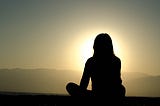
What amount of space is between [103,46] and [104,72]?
39 centimetres

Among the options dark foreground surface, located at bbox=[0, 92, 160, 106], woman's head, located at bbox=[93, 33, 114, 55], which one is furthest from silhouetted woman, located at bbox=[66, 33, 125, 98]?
dark foreground surface, located at bbox=[0, 92, 160, 106]

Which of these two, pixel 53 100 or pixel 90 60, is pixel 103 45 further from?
pixel 53 100

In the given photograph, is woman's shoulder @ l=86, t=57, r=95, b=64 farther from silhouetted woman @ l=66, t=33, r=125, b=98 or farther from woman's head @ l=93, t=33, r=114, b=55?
woman's head @ l=93, t=33, r=114, b=55

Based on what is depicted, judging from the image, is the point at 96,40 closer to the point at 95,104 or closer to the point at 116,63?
the point at 116,63

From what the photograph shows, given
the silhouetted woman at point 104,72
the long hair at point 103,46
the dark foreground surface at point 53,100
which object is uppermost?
the long hair at point 103,46

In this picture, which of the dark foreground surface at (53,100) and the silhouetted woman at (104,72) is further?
the silhouetted woman at (104,72)

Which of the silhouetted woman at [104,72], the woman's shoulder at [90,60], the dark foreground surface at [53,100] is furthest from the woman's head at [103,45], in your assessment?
the dark foreground surface at [53,100]

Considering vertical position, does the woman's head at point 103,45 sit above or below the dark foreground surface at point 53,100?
above

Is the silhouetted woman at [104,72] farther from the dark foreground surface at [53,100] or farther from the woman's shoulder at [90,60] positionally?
A: the dark foreground surface at [53,100]

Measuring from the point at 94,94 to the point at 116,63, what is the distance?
576 mm

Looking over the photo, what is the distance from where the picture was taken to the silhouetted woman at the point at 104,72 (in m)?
5.43

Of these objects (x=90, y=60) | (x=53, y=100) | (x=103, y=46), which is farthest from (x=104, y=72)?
(x=53, y=100)

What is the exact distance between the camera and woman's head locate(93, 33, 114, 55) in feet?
18.0

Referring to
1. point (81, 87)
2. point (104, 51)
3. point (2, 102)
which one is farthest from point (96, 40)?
point (2, 102)
